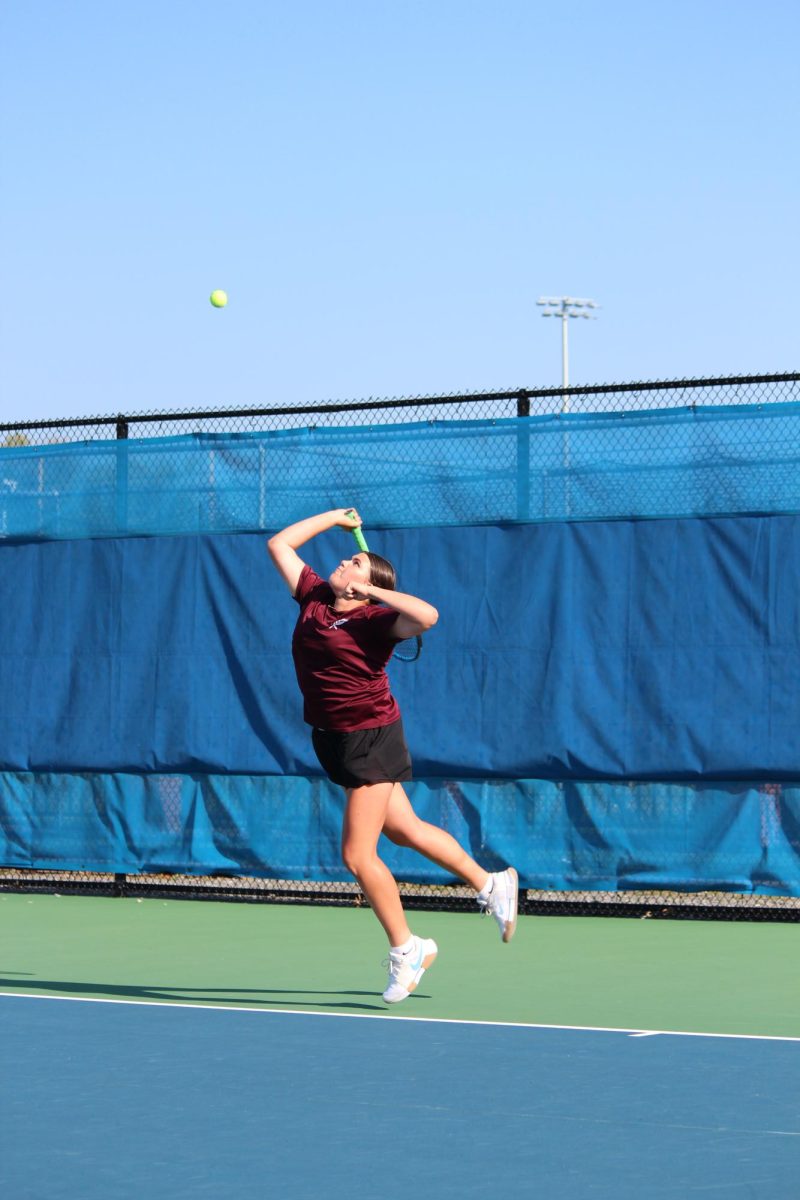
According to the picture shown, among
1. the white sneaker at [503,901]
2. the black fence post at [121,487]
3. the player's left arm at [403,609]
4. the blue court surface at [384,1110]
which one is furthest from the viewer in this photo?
the black fence post at [121,487]

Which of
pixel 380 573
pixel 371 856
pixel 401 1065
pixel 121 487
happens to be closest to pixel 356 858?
pixel 371 856

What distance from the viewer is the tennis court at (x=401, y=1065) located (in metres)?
4.51

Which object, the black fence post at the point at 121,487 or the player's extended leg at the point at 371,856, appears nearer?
the player's extended leg at the point at 371,856

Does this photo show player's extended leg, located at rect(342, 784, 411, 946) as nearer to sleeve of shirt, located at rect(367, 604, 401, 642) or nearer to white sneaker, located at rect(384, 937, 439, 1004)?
white sneaker, located at rect(384, 937, 439, 1004)

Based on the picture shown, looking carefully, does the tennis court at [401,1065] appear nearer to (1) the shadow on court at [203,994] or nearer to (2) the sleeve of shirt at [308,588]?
(1) the shadow on court at [203,994]

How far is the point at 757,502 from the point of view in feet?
31.9

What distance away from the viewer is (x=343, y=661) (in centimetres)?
706

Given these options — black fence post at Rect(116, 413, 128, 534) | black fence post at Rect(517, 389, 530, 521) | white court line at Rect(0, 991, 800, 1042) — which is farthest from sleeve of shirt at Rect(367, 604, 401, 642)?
black fence post at Rect(116, 413, 128, 534)

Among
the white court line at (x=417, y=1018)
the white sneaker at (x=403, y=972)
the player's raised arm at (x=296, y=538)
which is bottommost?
the white court line at (x=417, y=1018)

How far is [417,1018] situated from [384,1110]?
1.63 metres

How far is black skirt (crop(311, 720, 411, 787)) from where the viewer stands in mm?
7016

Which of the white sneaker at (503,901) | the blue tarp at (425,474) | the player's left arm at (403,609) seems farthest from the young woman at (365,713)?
the blue tarp at (425,474)

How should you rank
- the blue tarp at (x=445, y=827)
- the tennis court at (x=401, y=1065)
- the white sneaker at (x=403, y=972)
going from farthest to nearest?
the blue tarp at (x=445, y=827)
the white sneaker at (x=403, y=972)
the tennis court at (x=401, y=1065)

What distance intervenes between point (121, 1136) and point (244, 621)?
6103mm
